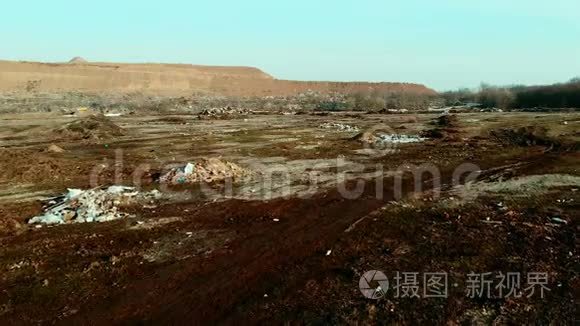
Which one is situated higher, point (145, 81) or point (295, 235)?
point (145, 81)

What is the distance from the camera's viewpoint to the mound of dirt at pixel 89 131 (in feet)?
118

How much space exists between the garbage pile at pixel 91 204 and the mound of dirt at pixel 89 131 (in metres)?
19.6

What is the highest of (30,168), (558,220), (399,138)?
(399,138)

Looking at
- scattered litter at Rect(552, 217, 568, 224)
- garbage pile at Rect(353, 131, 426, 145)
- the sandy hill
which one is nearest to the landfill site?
scattered litter at Rect(552, 217, 568, 224)

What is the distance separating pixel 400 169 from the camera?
71.2ft

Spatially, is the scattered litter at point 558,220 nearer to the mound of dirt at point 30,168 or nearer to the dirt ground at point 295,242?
the dirt ground at point 295,242

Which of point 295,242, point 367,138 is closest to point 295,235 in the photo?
Answer: point 295,242

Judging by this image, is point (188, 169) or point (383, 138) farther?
point (383, 138)

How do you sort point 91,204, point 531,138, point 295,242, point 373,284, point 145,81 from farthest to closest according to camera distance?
point 145,81 → point 531,138 → point 91,204 → point 295,242 → point 373,284

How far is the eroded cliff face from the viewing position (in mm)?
98312

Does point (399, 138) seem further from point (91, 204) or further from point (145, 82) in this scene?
point (145, 82)

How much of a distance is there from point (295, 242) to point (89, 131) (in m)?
28.8

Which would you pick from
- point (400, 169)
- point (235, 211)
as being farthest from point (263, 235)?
point (400, 169)

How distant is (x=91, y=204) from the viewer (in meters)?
15.6
